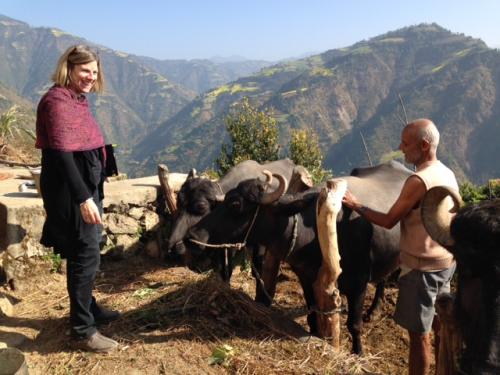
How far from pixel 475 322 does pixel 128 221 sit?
488 cm

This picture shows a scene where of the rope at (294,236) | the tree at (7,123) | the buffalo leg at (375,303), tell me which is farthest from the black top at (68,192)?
the tree at (7,123)

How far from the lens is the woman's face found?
316 cm

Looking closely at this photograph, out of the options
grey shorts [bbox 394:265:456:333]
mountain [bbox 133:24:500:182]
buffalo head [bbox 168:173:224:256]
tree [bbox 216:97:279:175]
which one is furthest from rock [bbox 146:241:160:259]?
mountain [bbox 133:24:500:182]

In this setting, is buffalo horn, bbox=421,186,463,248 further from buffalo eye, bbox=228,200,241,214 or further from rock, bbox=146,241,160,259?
rock, bbox=146,241,160,259

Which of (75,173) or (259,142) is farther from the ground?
(75,173)

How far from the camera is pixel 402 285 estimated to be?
3400 millimetres

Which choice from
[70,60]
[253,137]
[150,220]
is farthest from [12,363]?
[253,137]

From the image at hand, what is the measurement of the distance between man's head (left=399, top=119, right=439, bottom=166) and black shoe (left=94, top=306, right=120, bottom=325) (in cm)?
308

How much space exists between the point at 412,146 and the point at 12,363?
3.32 meters

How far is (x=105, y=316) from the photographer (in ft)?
13.4

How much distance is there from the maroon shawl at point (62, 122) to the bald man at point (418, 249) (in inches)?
92.8

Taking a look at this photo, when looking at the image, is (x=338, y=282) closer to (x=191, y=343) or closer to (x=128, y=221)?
→ (x=191, y=343)

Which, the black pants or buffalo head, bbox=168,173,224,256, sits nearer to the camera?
the black pants

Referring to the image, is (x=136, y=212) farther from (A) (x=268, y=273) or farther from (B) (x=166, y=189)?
Result: (A) (x=268, y=273)
